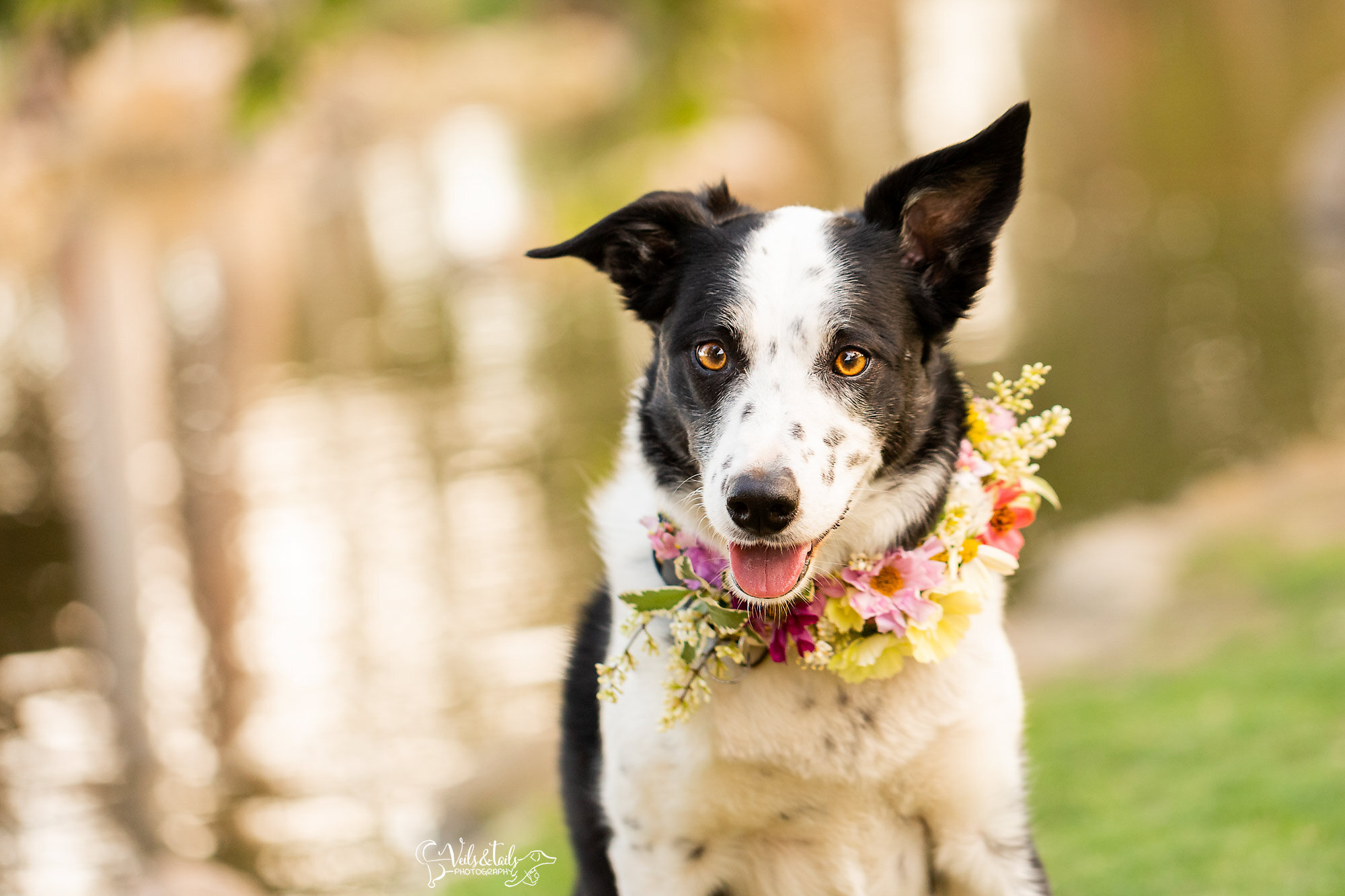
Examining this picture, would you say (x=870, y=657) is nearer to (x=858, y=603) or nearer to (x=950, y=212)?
(x=858, y=603)

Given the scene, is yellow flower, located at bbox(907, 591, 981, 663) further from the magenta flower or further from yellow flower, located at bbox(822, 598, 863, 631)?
the magenta flower

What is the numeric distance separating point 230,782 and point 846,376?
7293 millimetres

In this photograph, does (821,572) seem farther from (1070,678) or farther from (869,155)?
(869,155)

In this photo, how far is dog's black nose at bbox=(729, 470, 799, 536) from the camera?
2543 millimetres

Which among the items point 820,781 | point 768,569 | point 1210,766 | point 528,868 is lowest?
point 1210,766

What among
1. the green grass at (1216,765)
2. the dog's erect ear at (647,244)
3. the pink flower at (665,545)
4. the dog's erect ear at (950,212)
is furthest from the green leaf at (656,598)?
the green grass at (1216,765)

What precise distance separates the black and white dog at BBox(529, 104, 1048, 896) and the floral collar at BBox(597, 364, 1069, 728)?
5 centimetres

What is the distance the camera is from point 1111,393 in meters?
13.0

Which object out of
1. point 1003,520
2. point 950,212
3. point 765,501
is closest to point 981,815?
point 1003,520

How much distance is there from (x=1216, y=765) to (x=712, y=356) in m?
4.21

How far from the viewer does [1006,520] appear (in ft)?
10.1

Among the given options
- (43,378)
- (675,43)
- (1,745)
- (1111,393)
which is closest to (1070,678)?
(675,43)

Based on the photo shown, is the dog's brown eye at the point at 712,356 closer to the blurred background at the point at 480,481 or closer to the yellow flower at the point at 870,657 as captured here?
the yellow flower at the point at 870,657

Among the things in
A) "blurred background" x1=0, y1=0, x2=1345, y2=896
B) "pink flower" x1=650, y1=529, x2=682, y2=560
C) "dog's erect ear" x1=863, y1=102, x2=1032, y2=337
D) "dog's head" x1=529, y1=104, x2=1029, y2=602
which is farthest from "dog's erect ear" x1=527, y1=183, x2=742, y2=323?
"blurred background" x1=0, y1=0, x2=1345, y2=896
